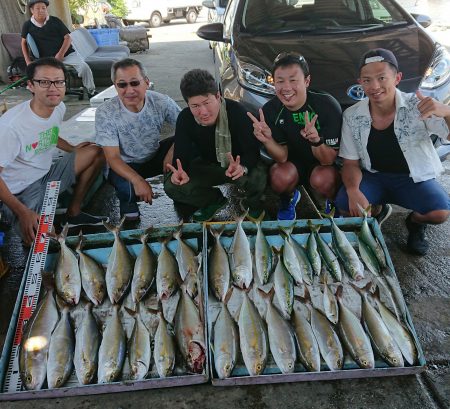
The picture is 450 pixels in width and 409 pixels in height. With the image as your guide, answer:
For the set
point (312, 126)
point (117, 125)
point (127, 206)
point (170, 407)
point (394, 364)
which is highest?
point (312, 126)

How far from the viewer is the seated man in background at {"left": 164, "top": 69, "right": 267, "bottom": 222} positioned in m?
2.89

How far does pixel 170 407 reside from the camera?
1.97m

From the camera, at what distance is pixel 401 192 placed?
295 centimetres

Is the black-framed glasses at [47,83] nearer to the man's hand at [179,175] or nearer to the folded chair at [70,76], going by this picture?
the man's hand at [179,175]

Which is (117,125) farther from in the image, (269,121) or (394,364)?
(394,364)

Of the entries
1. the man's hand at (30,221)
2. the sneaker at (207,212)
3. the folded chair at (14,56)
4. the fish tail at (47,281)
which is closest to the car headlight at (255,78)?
the sneaker at (207,212)

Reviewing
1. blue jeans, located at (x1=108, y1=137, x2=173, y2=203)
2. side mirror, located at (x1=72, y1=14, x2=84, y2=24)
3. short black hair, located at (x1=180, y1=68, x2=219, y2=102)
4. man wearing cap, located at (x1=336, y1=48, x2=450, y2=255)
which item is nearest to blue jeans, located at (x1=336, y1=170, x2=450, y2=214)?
man wearing cap, located at (x1=336, y1=48, x2=450, y2=255)

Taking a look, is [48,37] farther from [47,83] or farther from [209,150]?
[209,150]

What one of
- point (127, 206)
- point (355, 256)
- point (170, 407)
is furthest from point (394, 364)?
point (127, 206)

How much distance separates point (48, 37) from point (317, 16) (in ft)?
15.8

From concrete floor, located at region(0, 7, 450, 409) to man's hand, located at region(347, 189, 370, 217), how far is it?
0.48 metres

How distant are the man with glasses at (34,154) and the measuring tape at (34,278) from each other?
114 mm

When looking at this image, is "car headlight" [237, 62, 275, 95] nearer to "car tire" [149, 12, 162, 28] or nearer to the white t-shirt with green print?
the white t-shirt with green print

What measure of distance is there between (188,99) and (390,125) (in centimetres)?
142
